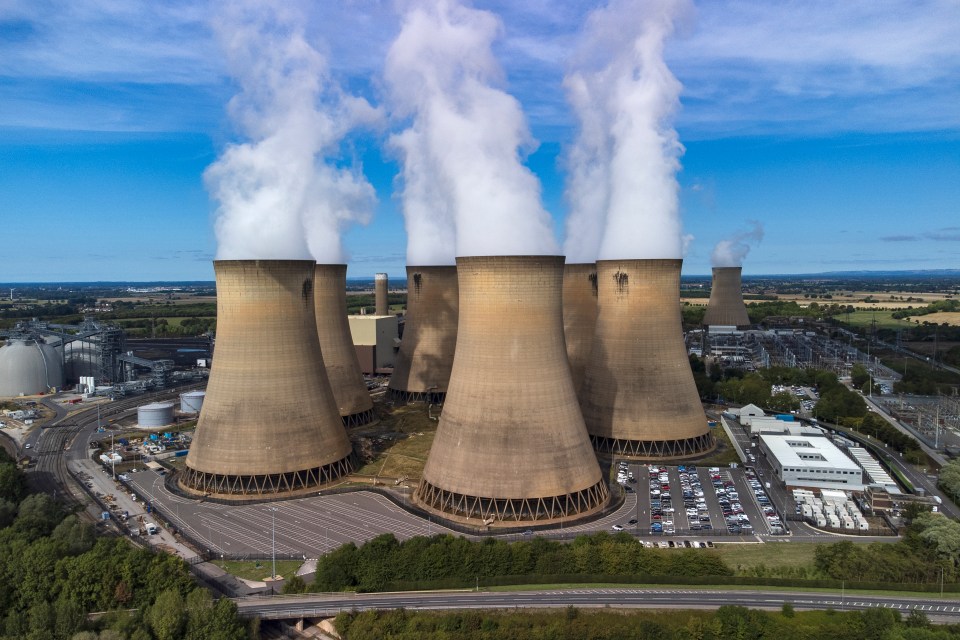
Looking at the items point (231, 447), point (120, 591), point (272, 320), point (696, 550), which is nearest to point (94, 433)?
point (231, 447)

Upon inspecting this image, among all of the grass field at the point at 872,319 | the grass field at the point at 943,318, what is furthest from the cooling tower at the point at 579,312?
Answer: the grass field at the point at 943,318

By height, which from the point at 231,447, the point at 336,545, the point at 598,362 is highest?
the point at 598,362

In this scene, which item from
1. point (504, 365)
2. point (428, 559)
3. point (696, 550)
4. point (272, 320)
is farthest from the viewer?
point (272, 320)

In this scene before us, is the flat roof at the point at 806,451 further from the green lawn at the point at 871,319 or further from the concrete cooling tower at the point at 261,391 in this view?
the green lawn at the point at 871,319

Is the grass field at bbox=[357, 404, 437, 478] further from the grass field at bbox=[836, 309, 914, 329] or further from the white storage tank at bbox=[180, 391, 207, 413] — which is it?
the grass field at bbox=[836, 309, 914, 329]

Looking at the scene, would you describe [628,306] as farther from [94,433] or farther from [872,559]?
[94,433]

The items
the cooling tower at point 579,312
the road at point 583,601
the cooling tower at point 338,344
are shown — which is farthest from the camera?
the cooling tower at point 579,312

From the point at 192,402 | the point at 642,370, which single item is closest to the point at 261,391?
the point at 642,370
